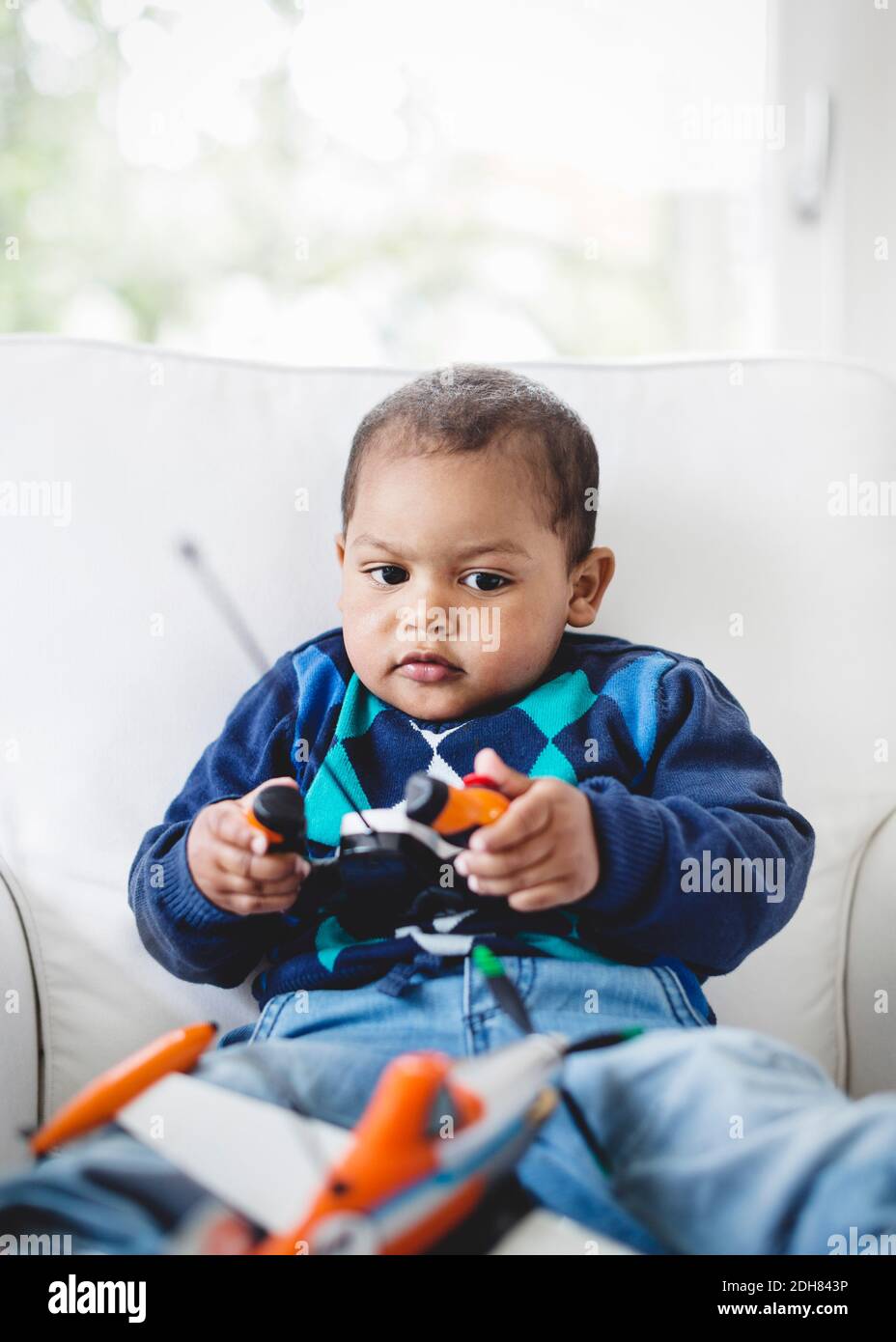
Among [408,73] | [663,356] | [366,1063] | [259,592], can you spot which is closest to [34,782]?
[259,592]

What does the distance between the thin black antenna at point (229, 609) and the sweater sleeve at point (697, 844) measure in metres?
0.32

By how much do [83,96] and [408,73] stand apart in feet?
1.81

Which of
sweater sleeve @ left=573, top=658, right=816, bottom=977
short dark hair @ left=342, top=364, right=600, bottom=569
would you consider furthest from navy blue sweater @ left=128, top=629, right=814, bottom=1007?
short dark hair @ left=342, top=364, right=600, bottom=569

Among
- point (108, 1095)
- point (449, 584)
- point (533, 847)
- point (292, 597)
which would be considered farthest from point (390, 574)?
point (108, 1095)

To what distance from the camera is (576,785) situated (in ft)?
2.89

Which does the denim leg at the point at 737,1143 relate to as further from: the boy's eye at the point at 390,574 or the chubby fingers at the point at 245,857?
the boy's eye at the point at 390,574

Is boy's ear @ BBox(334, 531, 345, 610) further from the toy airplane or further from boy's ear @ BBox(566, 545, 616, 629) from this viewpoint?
the toy airplane

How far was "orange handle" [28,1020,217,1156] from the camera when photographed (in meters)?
0.65

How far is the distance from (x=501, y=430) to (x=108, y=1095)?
0.53 m

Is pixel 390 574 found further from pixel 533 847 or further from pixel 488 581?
pixel 533 847

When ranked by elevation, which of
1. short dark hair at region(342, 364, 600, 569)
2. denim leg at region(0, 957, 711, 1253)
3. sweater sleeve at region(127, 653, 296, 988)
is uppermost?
short dark hair at region(342, 364, 600, 569)

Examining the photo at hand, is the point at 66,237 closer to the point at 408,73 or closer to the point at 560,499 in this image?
the point at 408,73

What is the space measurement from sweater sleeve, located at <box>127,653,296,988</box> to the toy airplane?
0.17 meters
